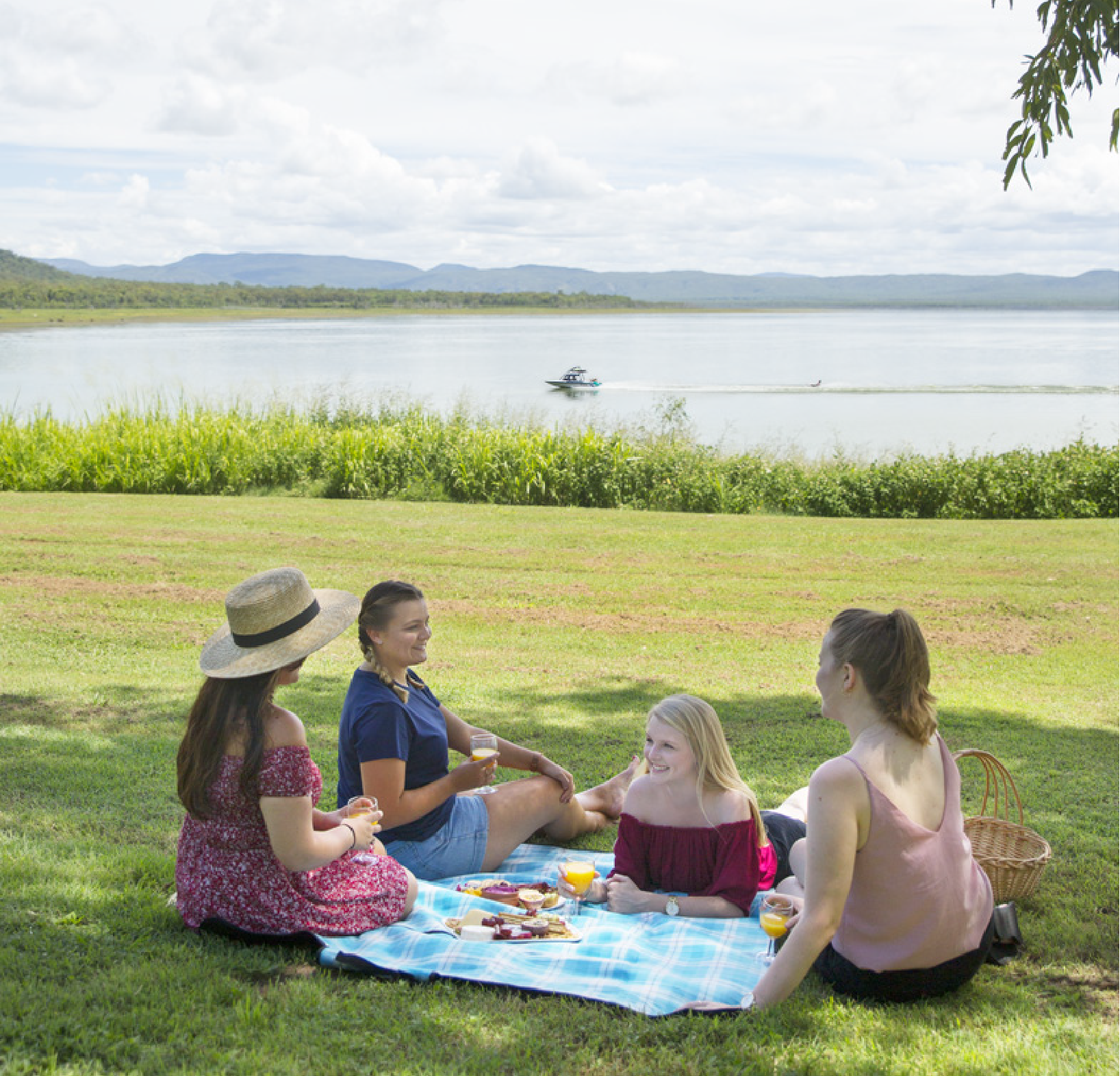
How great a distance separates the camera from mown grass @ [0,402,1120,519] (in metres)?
16.0

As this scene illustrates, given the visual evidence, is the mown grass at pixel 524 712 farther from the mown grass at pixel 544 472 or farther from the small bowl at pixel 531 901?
the mown grass at pixel 544 472

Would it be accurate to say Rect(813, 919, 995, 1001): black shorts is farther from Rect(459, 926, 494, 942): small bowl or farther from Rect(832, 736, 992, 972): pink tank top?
Rect(459, 926, 494, 942): small bowl

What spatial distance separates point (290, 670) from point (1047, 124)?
4.31 m

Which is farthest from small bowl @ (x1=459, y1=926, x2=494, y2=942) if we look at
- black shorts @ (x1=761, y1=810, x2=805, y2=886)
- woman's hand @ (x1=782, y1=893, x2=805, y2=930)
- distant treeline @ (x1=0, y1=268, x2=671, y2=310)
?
distant treeline @ (x1=0, y1=268, x2=671, y2=310)

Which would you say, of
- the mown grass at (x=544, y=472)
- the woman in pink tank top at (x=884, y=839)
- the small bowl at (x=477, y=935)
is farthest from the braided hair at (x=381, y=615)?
the mown grass at (x=544, y=472)

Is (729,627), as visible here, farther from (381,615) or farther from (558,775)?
(381,615)

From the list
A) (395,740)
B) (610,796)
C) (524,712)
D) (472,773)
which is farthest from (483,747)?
(524,712)

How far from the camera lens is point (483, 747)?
4.45 metres

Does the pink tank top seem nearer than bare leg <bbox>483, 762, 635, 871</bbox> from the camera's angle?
Yes

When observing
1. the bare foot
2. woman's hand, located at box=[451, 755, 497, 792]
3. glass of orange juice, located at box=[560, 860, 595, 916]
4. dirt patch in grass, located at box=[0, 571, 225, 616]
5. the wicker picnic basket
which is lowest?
dirt patch in grass, located at box=[0, 571, 225, 616]

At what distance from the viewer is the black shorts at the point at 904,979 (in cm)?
352

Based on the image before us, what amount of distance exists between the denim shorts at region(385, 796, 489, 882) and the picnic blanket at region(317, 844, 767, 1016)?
1.12 ft

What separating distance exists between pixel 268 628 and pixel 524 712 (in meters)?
3.81

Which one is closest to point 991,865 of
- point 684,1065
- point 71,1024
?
point 684,1065
